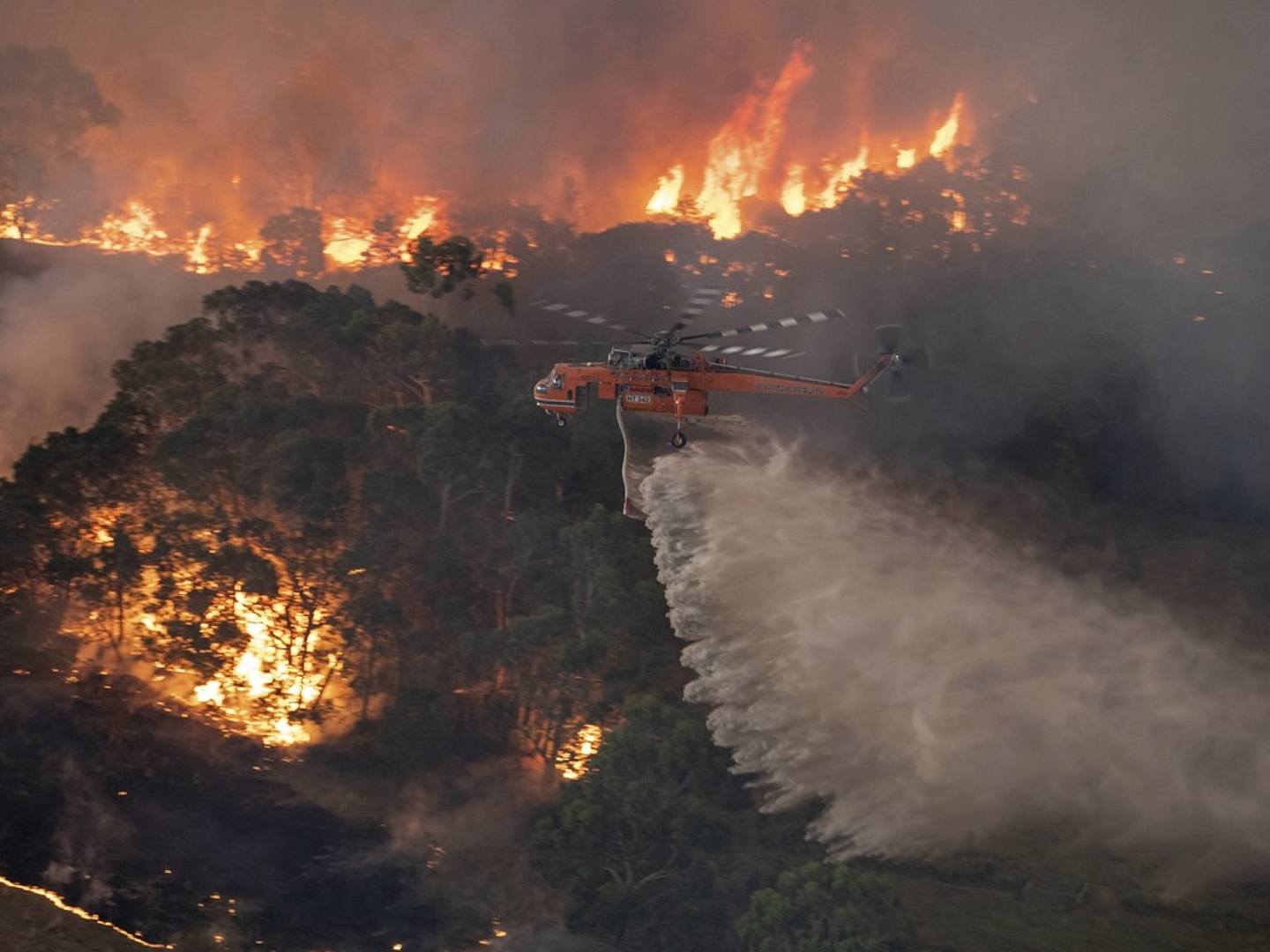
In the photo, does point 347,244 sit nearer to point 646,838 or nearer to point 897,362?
point 646,838

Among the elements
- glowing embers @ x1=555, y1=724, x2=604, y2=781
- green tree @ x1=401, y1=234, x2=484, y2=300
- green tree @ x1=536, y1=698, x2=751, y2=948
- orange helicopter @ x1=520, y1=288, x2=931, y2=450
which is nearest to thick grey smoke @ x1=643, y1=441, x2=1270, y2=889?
green tree @ x1=536, y1=698, x2=751, y2=948

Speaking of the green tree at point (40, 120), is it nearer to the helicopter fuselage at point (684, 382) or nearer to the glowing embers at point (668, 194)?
the glowing embers at point (668, 194)

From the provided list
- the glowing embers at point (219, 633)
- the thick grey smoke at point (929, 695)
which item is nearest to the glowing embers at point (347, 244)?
the glowing embers at point (219, 633)

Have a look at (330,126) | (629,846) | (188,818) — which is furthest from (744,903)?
(330,126)

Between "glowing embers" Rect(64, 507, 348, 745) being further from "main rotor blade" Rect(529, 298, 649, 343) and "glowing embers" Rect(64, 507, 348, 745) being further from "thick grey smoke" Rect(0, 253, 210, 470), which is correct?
"thick grey smoke" Rect(0, 253, 210, 470)

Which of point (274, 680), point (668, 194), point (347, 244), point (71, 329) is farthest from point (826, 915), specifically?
point (71, 329)
